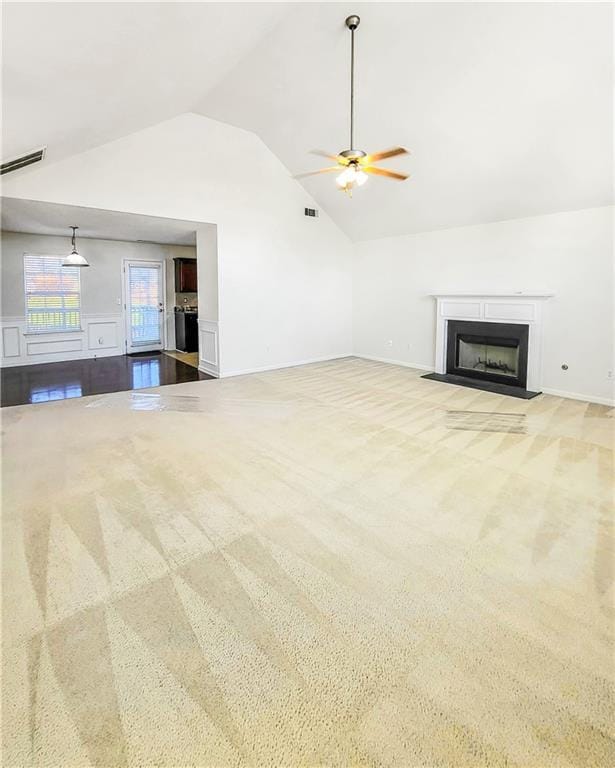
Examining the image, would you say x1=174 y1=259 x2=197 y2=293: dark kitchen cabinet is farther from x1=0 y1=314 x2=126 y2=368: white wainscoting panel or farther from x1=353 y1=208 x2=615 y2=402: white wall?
x1=353 y1=208 x2=615 y2=402: white wall

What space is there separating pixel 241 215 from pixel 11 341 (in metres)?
5.08

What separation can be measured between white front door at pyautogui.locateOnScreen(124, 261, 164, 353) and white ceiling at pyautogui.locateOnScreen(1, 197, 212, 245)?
0.90 m

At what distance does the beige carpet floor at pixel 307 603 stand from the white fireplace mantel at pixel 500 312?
2.26 meters

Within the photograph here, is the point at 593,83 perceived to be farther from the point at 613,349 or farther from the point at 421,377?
the point at 421,377

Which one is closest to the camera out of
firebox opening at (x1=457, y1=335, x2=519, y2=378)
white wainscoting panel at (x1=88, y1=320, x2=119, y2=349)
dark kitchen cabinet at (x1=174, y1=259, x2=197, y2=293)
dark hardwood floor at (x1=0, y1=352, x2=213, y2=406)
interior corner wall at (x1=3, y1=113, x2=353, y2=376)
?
interior corner wall at (x1=3, y1=113, x2=353, y2=376)

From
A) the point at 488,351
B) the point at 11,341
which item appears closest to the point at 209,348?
the point at 11,341

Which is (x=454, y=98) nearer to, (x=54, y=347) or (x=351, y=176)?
(x=351, y=176)

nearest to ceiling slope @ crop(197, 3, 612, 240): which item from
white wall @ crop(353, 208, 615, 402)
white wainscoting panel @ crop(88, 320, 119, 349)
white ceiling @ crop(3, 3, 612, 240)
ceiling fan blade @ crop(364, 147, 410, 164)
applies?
A: white ceiling @ crop(3, 3, 612, 240)

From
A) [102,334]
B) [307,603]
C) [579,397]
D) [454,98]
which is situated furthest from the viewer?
[102,334]

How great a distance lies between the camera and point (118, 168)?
5629mm

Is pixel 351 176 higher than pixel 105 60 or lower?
lower

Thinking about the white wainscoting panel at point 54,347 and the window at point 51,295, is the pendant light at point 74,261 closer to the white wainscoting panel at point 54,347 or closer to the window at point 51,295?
the window at point 51,295

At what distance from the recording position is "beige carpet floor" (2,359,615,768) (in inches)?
53.7

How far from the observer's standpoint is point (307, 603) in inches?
76.7
